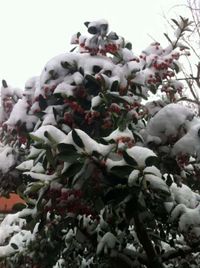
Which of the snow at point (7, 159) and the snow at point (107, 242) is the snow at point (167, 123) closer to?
the snow at point (107, 242)

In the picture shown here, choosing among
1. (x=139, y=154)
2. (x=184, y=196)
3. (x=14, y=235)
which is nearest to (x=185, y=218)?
(x=184, y=196)

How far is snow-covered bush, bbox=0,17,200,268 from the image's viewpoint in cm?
175

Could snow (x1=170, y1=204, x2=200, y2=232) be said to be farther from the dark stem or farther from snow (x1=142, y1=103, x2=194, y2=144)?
snow (x1=142, y1=103, x2=194, y2=144)

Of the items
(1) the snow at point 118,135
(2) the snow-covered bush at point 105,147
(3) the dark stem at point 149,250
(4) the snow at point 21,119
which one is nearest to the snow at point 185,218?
(2) the snow-covered bush at point 105,147

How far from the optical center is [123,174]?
1.70m

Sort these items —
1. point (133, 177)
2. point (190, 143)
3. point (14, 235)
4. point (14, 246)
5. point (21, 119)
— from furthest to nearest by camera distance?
point (14, 235), point (14, 246), point (21, 119), point (190, 143), point (133, 177)

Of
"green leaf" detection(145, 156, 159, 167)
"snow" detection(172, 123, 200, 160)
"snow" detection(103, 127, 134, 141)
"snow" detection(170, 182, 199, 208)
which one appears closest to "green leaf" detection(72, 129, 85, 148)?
"snow" detection(103, 127, 134, 141)

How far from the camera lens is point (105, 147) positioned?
5.73 feet

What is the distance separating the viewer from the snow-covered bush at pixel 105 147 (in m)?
1.75

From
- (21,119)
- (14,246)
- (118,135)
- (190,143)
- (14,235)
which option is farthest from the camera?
(14,235)

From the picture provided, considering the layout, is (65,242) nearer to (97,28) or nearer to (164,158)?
(164,158)

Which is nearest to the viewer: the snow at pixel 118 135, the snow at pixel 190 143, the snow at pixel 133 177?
the snow at pixel 133 177

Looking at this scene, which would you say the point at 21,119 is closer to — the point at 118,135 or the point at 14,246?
the point at 118,135

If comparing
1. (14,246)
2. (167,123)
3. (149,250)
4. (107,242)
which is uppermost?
(167,123)
